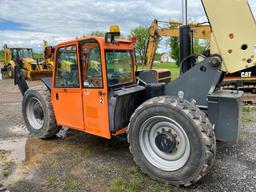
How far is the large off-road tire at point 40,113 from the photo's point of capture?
489 cm

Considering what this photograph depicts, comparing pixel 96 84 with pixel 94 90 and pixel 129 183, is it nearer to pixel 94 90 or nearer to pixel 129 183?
pixel 94 90

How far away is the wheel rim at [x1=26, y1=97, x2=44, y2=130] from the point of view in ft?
17.2

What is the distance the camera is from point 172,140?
3.31m

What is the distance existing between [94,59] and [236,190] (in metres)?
2.84

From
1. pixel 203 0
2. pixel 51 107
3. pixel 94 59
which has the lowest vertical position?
pixel 51 107

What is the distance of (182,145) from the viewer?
3264 millimetres

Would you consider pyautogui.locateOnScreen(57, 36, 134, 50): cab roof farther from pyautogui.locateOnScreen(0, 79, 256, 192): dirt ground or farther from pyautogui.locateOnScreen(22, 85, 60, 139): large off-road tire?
pyautogui.locateOnScreen(0, 79, 256, 192): dirt ground

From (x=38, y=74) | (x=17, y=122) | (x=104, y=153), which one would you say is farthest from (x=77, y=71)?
(x=38, y=74)

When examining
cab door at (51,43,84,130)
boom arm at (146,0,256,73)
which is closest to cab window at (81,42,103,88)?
cab door at (51,43,84,130)

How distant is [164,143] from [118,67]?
5.31 feet

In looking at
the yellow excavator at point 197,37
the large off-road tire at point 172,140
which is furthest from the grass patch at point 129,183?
the yellow excavator at point 197,37

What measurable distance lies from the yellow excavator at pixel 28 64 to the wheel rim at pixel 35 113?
36.5 feet

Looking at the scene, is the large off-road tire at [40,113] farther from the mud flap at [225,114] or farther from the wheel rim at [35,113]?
the mud flap at [225,114]

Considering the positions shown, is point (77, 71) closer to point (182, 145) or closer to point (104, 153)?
point (104, 153)
